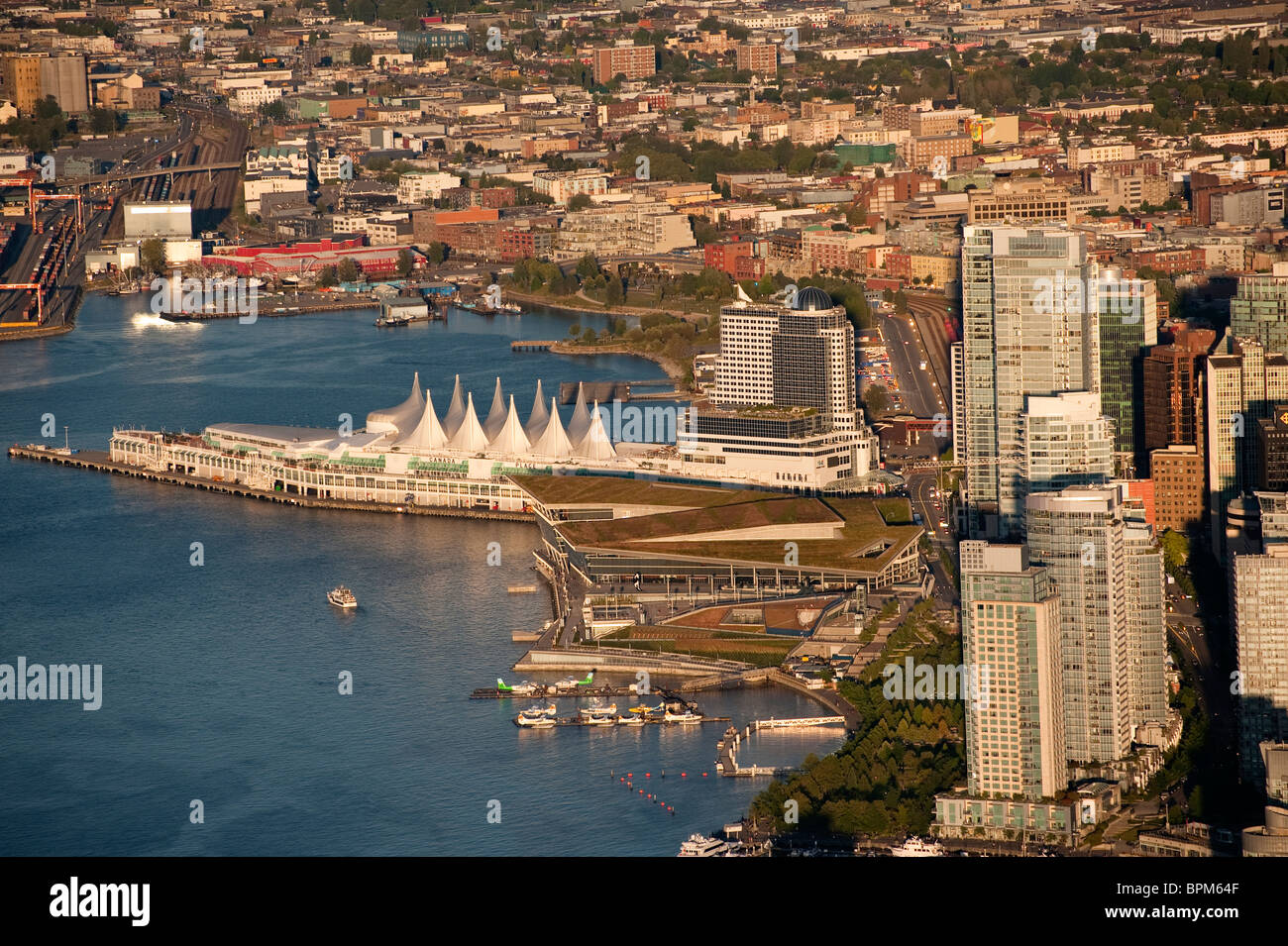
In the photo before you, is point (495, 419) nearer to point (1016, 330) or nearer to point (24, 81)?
point (1016, 330)

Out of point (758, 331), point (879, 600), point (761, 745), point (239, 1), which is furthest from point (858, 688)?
point (239, 1)

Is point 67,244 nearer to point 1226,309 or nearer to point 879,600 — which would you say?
point 1226,309

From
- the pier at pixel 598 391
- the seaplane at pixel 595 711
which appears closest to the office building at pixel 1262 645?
the seaplane at pixel 595 711

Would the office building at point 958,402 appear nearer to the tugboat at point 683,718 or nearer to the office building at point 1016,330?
the office building at point 1016,330

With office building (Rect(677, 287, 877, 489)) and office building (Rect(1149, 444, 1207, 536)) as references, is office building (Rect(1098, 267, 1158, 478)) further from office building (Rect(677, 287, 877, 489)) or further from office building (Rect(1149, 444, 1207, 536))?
office building (Rect(677, 287, 877, 489))

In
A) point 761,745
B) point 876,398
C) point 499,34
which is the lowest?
point 761,745

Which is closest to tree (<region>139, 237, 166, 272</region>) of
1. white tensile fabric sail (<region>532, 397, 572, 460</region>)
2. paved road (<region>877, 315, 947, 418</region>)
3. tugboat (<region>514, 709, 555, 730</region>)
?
paved road (<region>877, 315, 947, 418</region>)
